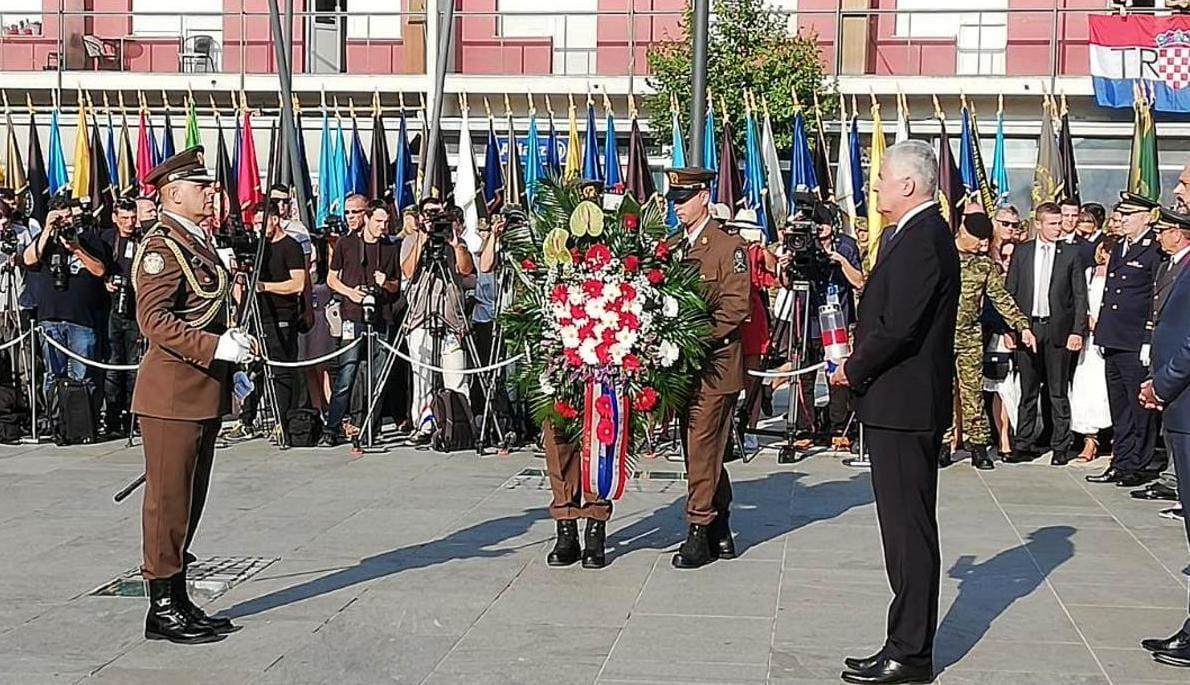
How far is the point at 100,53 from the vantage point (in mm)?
27828

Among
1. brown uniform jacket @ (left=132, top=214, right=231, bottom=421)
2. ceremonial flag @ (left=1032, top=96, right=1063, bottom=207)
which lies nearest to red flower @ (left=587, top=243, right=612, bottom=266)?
brown uniform jacket @ (left=132, top=214, right=231, bottom=421)

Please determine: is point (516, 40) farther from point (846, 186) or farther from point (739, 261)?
point (739, 261)

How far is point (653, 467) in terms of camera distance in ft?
36.3

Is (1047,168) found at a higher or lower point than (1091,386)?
higher

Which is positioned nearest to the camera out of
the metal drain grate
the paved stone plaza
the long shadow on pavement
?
the paved stone plaza

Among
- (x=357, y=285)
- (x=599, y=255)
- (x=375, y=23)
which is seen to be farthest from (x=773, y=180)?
(x=375, y=23)

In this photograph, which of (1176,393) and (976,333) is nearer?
(1176,393)

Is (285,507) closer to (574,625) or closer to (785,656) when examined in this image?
(574,625)

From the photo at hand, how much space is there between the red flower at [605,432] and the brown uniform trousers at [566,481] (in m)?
0.24

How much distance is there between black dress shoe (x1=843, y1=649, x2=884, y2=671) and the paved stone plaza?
0.30 ft

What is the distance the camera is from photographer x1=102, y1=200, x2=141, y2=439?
11933 mm

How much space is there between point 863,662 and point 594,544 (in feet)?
7.03

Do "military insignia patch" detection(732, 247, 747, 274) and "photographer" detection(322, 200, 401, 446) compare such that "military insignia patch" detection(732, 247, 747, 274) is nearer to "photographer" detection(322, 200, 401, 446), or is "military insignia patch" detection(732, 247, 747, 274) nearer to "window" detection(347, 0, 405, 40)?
"photographer" detection(322, 200, 401, 446)

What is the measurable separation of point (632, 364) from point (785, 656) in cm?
189
